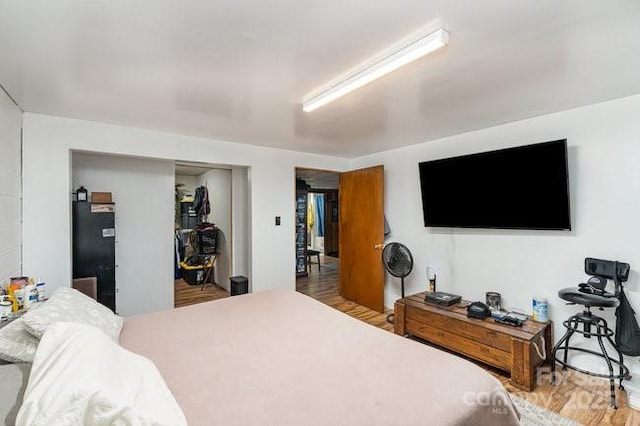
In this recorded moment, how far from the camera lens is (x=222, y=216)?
5641mm

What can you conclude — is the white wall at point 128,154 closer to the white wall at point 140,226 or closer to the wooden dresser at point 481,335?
the white wall at point 140,226

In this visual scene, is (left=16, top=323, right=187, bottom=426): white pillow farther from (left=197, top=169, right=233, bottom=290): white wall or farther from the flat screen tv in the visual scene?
(left=197, top=169, right=233, bottom=290): white wall

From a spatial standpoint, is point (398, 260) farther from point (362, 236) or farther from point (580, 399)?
point (580, 399)

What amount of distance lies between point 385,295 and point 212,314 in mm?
3005

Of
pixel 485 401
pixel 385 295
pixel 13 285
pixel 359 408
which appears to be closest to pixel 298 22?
pixel 359 408

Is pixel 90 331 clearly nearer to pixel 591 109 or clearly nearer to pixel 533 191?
pixel 533 191

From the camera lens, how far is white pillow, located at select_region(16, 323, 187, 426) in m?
0.76

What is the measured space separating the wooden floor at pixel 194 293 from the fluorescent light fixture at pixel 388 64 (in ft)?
12.4

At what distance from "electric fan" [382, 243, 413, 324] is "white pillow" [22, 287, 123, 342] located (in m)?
2.93

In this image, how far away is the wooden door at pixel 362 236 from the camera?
4230 millimetres

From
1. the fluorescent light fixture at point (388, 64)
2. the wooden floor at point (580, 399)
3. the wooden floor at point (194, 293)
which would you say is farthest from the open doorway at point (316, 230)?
the wooden floor at point (580, 399)

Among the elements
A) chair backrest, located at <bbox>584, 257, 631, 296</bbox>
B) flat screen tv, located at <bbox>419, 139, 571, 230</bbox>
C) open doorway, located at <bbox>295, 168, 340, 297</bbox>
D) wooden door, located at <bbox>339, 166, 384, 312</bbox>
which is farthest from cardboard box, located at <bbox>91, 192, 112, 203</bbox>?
chair backrest, located at <bbox>584, 257, 631, 296</bbox>

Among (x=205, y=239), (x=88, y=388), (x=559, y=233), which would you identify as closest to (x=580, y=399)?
(x=559, y=233)

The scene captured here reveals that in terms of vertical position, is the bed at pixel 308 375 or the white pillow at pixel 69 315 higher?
the white pillow at pixel 69 315
